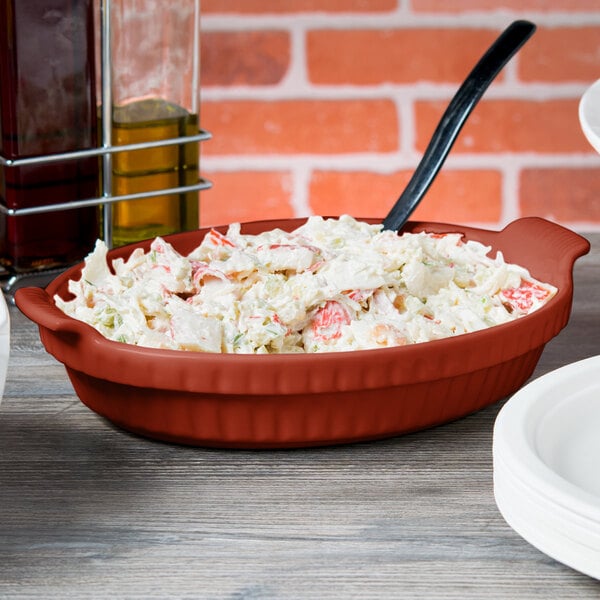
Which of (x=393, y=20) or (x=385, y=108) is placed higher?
(x=393, y=20)

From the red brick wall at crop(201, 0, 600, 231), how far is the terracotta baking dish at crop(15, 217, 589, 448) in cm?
99

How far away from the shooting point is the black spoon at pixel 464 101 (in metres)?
1.03

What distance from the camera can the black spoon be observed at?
103 cm

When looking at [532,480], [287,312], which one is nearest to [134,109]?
[287,312]

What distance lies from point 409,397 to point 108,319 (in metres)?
0.21

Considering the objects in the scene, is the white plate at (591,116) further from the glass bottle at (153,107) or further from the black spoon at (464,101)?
the glass bottle at (153,107)

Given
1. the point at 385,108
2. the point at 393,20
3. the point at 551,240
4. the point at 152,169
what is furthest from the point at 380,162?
the point at 551,240

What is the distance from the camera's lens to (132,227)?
1.13 m

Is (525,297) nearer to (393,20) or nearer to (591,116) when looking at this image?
(591,116)

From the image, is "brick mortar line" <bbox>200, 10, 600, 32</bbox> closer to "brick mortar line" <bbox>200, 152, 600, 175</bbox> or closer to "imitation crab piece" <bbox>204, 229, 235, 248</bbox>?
"brick mortar line" <bbox>200, 152, 600, 175</bbox>

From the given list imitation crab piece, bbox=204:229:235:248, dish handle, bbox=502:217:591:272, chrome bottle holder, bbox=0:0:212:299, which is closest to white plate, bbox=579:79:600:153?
dish handle, bbox=502:217:591:272

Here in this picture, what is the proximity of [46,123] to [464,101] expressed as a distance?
381 mm

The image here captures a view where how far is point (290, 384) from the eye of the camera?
683 millimetres

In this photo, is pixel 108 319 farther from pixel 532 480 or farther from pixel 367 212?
pixel 367 212
